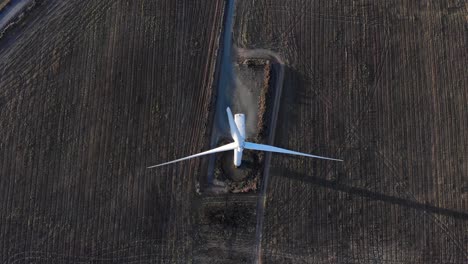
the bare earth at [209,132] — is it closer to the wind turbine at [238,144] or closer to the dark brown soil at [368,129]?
the dark brown soil at [368,129]

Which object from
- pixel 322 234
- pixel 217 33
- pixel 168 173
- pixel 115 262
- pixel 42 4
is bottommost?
pixel 115 262

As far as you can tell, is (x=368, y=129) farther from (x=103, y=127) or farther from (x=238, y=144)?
(x=103, y=127)

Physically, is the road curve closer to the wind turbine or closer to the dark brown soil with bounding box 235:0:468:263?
the dark brown soil with bounding box 235:0:468:263

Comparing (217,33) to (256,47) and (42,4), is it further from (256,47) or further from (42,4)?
(42,4)

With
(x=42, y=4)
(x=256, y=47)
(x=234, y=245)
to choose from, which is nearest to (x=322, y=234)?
(x=234, y=245)

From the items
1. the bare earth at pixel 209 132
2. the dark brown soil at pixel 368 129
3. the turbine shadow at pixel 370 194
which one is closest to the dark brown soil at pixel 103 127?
the bare earth at pixel 209 132

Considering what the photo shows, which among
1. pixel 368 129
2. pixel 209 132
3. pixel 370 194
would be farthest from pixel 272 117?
pixel 370 194
